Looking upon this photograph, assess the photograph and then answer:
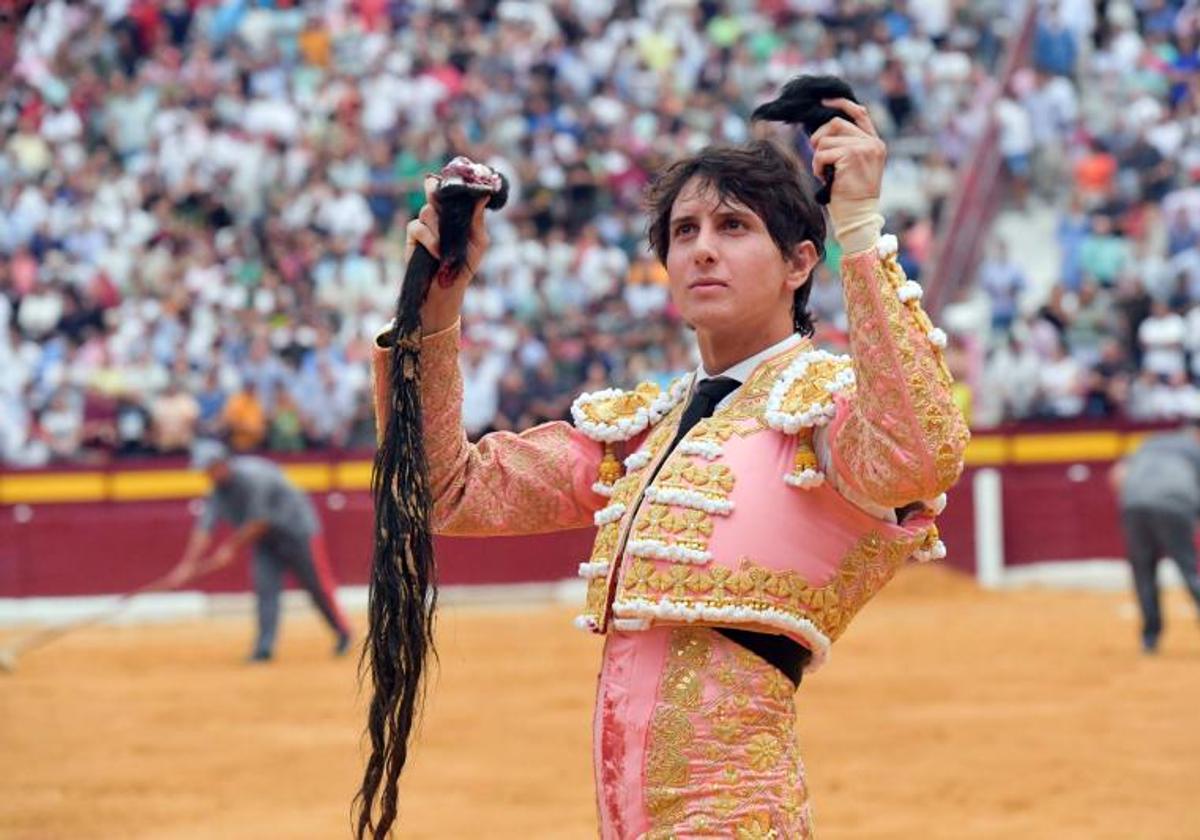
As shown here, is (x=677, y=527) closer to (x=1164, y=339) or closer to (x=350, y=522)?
(x=350, y=522)

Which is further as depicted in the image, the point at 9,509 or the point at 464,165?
the point at 9,509

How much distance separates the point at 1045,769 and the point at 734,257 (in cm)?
570

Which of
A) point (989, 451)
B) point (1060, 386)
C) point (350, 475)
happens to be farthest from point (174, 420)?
point (1060, 386)

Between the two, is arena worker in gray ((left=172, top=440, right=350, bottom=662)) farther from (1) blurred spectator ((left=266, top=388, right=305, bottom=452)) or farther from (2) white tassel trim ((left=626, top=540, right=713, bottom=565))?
(2) white tassel trim ((left=626, top=540, right=713, bottom=565))

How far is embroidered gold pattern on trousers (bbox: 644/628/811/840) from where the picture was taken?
280 centimetres

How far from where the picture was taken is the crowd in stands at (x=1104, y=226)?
1530 centimetres

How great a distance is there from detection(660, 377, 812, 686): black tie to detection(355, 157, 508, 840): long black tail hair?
0.34 meters

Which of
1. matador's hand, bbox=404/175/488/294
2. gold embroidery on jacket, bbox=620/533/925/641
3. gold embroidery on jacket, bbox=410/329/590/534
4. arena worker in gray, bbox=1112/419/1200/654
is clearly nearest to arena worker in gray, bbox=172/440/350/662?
arena worker in gray, bbox=1112/419/1200/654

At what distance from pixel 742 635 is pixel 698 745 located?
149 mm

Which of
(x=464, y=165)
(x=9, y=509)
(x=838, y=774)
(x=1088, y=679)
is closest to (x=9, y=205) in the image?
(x=9, y=509)

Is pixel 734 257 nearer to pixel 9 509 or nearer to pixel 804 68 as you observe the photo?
pixel 9 509

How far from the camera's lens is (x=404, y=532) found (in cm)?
293

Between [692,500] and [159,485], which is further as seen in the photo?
[159,485]

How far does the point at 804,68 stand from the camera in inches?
669
